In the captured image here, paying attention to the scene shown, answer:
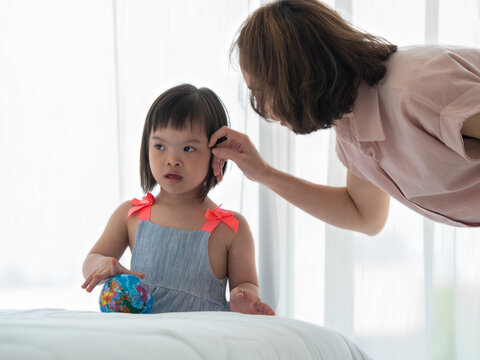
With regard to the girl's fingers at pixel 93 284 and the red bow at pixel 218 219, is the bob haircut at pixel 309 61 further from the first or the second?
the girl's fingers at pixel 93 284

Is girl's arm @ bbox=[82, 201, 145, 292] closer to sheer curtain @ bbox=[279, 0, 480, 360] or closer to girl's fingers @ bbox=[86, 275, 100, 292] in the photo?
girl's fingers @ bbox=[86, 275, 100, 292]

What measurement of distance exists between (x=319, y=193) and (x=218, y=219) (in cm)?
28

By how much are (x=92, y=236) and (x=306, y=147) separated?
2.44ft

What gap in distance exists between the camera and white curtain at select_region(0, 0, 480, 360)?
1.65 meters

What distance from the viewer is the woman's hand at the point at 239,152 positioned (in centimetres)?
132

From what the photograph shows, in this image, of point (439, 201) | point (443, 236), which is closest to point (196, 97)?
point (439, 201)

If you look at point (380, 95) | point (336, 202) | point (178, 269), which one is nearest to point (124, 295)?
point (178, 269)

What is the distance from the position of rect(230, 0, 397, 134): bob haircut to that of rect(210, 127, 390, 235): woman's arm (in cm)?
29

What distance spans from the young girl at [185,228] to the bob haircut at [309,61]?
1.23 ft

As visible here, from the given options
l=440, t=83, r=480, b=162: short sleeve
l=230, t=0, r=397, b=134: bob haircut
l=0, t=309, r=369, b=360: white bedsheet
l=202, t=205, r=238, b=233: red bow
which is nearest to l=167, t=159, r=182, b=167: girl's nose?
l=202, t=205, r=238, b=233: red bow

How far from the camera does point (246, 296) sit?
1149 mm

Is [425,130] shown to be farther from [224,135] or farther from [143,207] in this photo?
[143,207]

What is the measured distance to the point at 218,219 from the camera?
1421mm

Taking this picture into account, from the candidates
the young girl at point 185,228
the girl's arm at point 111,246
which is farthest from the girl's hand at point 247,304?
the girl's arm at point 111,246
